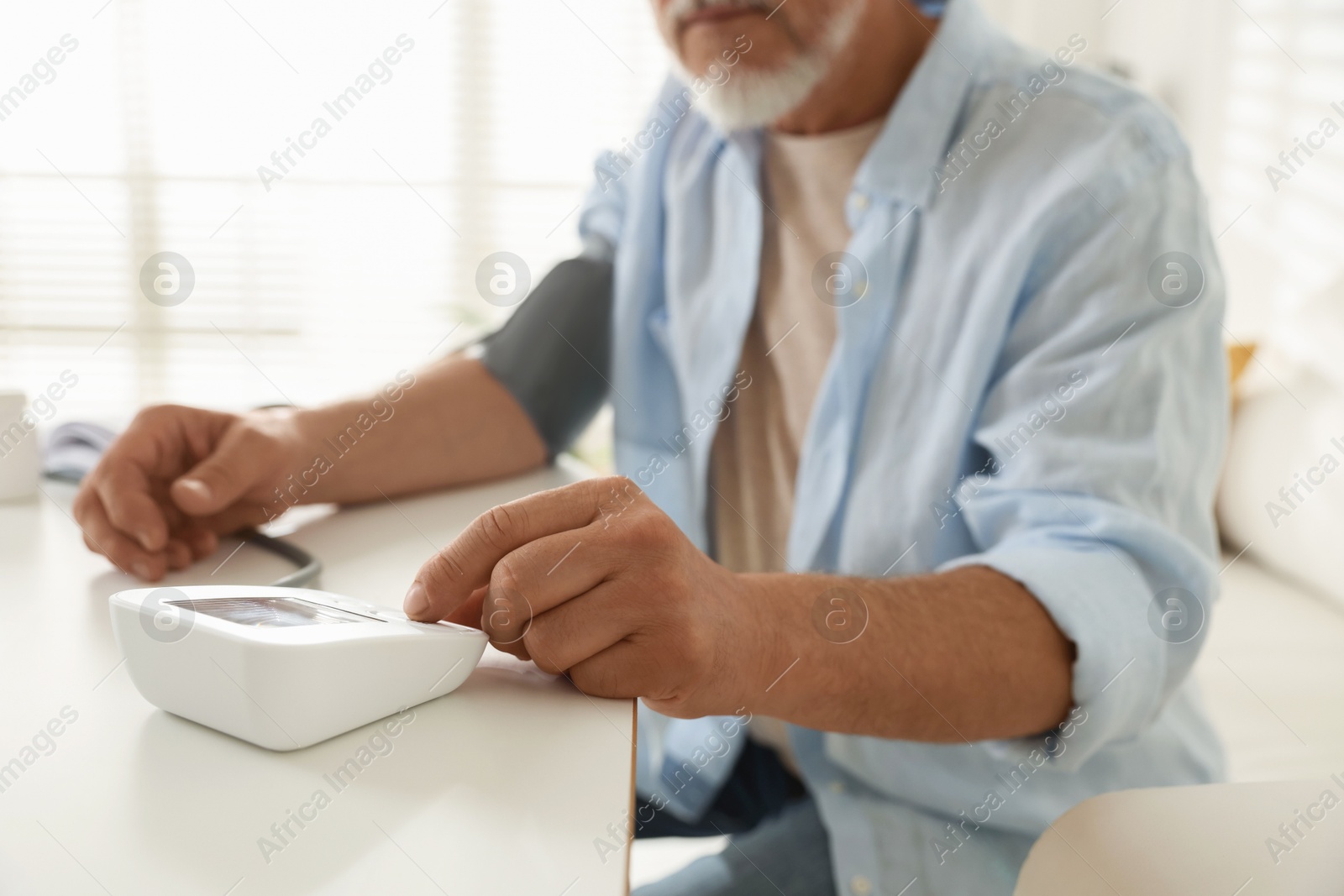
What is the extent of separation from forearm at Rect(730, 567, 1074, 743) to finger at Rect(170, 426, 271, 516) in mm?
344

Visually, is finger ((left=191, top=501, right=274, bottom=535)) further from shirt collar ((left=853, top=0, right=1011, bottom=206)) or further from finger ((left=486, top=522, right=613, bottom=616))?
shirt collar ((left=853, top=0, right=1011, bottom=206))

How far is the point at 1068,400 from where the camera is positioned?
668mm

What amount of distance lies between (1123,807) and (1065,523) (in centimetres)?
18

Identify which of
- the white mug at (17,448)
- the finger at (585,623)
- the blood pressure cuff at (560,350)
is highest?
the white mug at (17,448)

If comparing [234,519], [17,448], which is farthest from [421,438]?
[17,448]

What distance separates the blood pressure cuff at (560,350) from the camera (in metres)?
0.88

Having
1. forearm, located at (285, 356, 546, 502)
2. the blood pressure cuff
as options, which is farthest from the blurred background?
forearm, located at (285, 356, 546, 502)

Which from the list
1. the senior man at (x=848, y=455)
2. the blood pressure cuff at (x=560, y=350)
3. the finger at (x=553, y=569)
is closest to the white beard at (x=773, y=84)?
the senior man at (x=848, y=455)

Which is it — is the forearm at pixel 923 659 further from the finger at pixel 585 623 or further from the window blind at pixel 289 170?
the window blind at pixel 289 170

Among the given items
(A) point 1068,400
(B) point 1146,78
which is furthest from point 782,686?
(B) point 1146,78

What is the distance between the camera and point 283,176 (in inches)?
100

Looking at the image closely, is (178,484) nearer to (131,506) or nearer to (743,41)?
(131,506)

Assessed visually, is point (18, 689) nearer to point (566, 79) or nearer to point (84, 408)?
point (566, 79)

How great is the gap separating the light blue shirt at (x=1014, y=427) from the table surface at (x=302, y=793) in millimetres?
172
